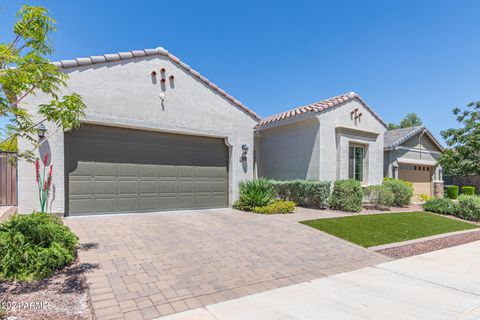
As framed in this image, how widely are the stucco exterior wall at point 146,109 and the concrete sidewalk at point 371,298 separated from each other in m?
6.71

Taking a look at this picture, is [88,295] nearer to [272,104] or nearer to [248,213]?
[248,213]

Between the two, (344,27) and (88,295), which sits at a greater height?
(344,27)

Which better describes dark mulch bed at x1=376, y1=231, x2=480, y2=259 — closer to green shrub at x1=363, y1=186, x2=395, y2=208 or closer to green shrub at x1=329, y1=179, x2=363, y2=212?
green shrub at x1=329, y1=179, x2=363, y2=212

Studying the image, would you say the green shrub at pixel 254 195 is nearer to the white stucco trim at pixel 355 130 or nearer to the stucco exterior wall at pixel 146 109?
the stucco exterior wall at pixel 146 109

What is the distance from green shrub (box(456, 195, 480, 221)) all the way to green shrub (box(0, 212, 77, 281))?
14.4 metres

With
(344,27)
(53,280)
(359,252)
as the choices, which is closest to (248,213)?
(359,252)

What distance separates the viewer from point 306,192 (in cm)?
1139

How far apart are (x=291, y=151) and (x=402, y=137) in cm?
895

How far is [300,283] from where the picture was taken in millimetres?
4215

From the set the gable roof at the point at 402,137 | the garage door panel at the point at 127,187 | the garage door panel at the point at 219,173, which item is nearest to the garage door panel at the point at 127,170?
the garage door panel at the point at 127,187

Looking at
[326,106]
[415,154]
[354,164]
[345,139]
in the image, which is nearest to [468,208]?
[354,164]

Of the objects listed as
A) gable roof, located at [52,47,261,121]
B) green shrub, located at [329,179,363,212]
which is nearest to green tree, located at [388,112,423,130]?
green shrub, located at [329,179,363,212]

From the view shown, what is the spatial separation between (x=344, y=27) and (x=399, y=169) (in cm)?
1036

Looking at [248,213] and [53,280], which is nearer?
[53,280]
